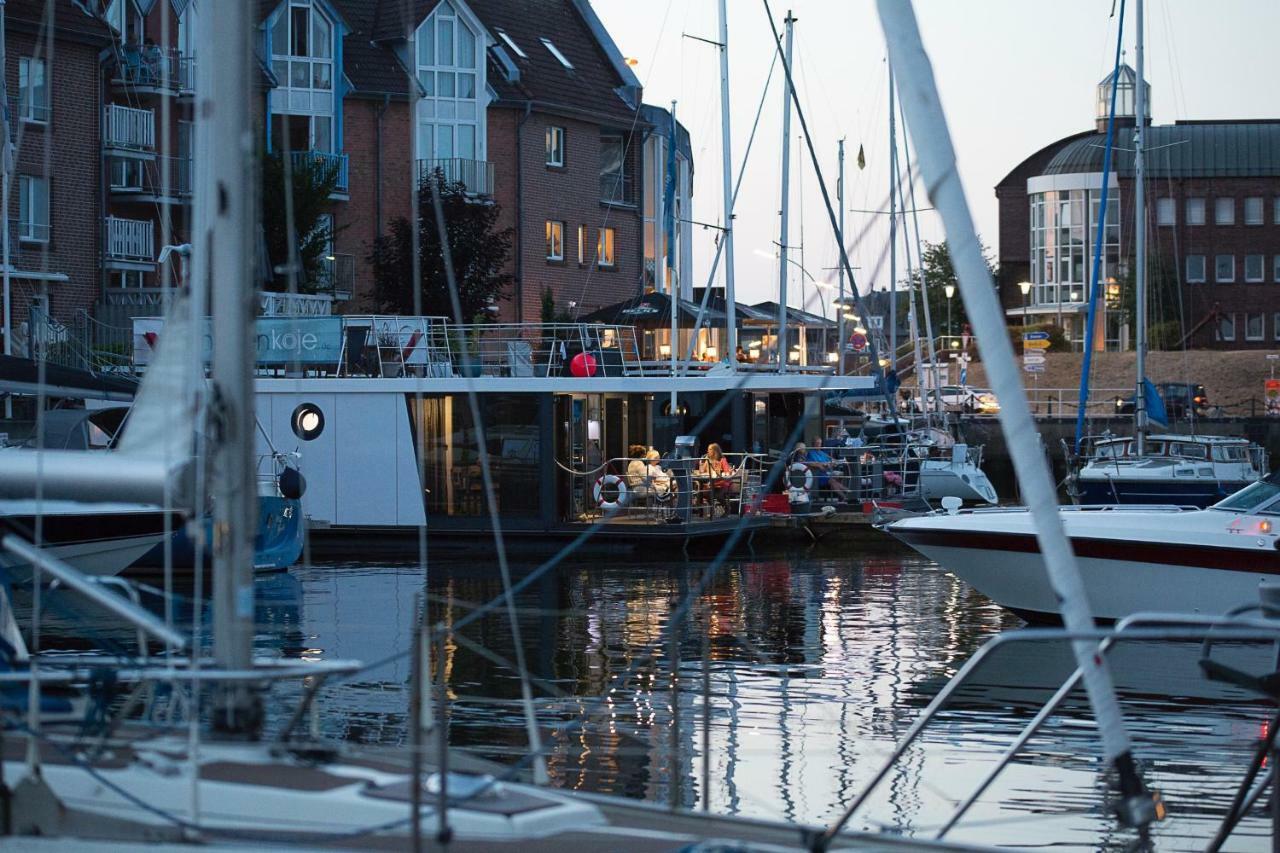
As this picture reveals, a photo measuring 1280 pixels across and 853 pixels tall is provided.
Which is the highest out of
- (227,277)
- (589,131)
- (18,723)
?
(589,131)

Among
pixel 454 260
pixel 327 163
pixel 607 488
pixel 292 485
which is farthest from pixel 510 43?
pixel 292 485

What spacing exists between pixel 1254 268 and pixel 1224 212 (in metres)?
3.01

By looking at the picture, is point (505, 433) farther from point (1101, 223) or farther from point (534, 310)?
point (534, 310)

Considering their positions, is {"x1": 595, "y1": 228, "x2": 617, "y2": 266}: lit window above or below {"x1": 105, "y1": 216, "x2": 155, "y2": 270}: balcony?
above

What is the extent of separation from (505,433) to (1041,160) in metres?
64.3

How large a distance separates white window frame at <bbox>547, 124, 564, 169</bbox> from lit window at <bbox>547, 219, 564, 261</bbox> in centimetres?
174

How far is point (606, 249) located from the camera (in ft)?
168

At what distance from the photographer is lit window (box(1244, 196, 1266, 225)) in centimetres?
7856

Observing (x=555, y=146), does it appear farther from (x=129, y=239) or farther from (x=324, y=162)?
(x=129, y=239)

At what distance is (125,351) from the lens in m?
34.2

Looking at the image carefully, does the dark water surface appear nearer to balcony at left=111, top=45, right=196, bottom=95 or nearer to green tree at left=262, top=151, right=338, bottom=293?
green tree at left=262, top=151, right=338, bottom=293

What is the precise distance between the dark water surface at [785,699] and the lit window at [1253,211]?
59870 millimetres

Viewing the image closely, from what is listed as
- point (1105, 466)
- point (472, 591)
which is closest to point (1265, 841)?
point (472, 591)

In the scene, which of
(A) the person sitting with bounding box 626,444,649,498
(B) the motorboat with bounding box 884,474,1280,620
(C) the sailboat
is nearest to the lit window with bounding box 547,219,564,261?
(C) the sailboat
